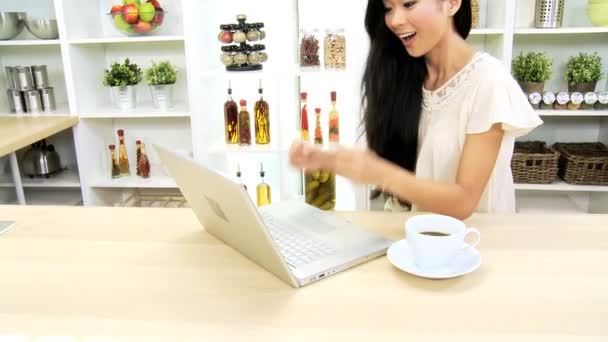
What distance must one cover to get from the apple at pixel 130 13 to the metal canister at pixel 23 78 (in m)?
0.60

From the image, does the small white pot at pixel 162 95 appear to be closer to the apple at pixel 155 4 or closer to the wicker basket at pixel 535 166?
the apple at pixel 155 4

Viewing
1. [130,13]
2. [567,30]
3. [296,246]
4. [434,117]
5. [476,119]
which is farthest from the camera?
[130,13]

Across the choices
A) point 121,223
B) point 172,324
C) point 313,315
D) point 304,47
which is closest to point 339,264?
point 313,315

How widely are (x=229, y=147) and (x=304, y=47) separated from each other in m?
0.61

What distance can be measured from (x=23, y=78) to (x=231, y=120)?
3.61 feet

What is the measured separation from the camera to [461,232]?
2.89ft

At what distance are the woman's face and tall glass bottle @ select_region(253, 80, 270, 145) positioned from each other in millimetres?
1248

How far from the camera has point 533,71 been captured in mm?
2428

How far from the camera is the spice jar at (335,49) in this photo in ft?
7.94

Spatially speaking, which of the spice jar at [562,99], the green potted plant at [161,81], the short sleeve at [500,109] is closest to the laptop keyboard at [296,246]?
the short sleeve at [500,109]

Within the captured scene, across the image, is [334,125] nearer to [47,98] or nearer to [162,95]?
[162,95]

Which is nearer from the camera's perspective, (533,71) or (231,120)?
(533,71)

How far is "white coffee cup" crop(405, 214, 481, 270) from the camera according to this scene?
0.87 metres

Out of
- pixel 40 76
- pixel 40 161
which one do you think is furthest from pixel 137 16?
pixel 40 161
